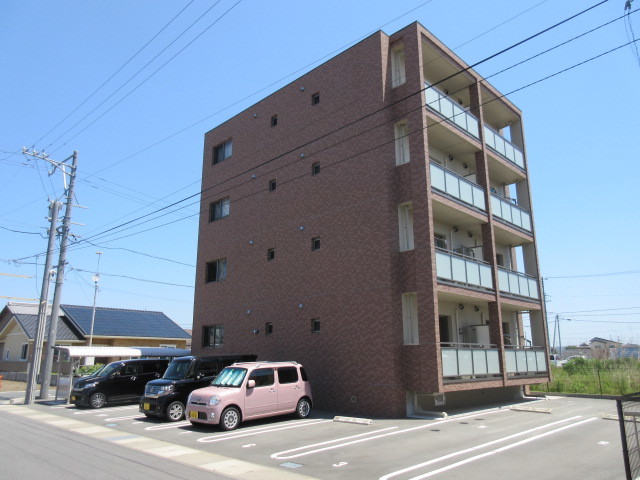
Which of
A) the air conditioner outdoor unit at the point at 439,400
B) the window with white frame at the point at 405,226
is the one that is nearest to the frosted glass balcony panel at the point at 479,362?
the air conditioner outdoor unit at the point at 439,400

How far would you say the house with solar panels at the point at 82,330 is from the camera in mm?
33406

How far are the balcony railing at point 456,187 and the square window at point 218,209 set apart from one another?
11288 millimetres

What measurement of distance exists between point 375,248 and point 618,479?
9.37 m

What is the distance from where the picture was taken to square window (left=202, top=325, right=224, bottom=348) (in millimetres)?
21219

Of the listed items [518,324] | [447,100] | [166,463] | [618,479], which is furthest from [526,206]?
[166,463]

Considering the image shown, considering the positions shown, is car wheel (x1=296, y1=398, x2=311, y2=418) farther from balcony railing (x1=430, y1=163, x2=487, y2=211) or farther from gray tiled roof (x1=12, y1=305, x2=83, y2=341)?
gray tiled roof (x1=12, y1=305, x2=83, y2=341)

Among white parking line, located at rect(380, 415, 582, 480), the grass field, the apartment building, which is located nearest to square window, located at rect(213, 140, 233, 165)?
the apartment building

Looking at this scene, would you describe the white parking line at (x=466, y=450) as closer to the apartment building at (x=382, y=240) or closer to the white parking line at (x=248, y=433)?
the apartment building at (x=382, y=240)

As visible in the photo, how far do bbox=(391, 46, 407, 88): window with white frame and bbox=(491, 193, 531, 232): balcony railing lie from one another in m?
5.97

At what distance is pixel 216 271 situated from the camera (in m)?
22.7

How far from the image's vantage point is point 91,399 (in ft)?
53.1

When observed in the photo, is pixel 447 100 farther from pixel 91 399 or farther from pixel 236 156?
pixel 91 399

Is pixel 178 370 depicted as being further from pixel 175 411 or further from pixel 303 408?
pixel 303 408

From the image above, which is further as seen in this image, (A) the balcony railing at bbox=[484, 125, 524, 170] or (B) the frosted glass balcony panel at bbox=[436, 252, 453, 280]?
(A) the balcony railing at bbox=[484, 125, 524, 170]
